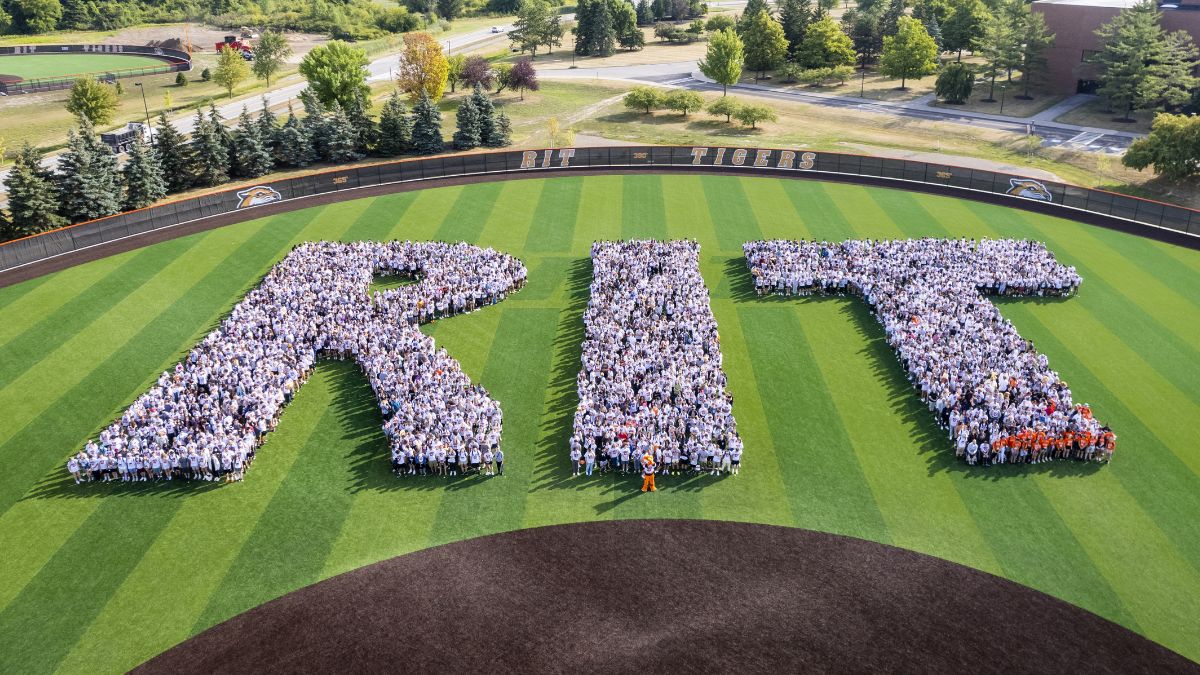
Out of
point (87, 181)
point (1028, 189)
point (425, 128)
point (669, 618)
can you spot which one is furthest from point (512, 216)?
point (669, 618)

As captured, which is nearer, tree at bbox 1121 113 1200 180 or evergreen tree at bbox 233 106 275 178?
tree at bbox 1121 113 1200 180

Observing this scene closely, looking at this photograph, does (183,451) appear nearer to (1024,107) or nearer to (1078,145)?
(1078,145)

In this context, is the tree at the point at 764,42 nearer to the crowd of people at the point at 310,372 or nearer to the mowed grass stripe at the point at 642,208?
the mowed grass stripe at the point at 642,208

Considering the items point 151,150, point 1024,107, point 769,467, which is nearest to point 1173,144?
point 1024,107

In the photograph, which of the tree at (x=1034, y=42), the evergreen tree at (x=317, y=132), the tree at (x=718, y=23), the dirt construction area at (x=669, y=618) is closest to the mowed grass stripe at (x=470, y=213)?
the evergreen tree at (x=317, y=132)

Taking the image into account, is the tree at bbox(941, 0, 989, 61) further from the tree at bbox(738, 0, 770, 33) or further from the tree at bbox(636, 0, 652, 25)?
the tree at bbox(636, 0, 652, 25)

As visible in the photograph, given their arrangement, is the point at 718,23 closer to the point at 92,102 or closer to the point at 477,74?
the point at 477,74

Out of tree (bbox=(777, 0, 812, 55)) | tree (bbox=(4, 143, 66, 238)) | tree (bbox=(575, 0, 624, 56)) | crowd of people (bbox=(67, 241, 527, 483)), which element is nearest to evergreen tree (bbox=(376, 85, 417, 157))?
tree (bbox=(4, 143, 66, 238))
